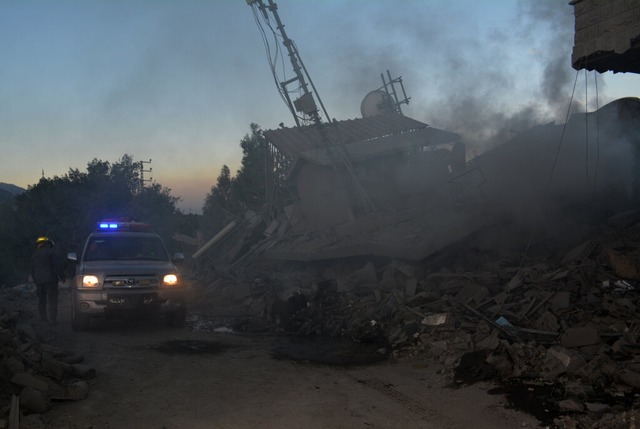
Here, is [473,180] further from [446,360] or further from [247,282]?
[446,360]

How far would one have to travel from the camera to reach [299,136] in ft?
72.3

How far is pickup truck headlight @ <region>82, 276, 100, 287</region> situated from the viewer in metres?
8.95

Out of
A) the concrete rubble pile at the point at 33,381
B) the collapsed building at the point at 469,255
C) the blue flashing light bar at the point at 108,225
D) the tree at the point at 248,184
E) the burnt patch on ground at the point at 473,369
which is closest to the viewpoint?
the concrete rubble pile at the point at 33,381

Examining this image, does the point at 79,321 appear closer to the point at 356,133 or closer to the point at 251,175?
the point at 356,133

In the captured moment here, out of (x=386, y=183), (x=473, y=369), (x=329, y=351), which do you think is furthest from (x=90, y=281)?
(x=386, y=183)

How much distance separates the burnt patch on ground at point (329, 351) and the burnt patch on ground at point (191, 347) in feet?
3.16

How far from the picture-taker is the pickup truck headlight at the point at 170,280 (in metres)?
9.48

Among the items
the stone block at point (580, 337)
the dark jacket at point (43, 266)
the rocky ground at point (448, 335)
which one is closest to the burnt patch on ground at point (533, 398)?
the rocky ground at point (448, 335)

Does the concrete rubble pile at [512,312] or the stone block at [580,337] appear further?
the stone block at [580,337]

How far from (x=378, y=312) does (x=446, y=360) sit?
272 centimetres

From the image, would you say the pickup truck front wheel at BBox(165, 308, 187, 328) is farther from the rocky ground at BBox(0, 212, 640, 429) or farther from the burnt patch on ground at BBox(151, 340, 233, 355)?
the burnt patch on ground at BBox(151, 340, 233, 355)

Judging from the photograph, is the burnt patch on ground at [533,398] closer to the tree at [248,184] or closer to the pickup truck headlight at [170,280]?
the pickup truck headlight at [170,280]

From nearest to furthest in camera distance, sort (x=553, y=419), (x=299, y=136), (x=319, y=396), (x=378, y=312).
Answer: (x=553, y=419) → (x=319, y=396) → (x=378, y=312) → (x=299, y=136)

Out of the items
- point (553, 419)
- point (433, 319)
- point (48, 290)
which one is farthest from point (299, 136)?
point (553, 419)
